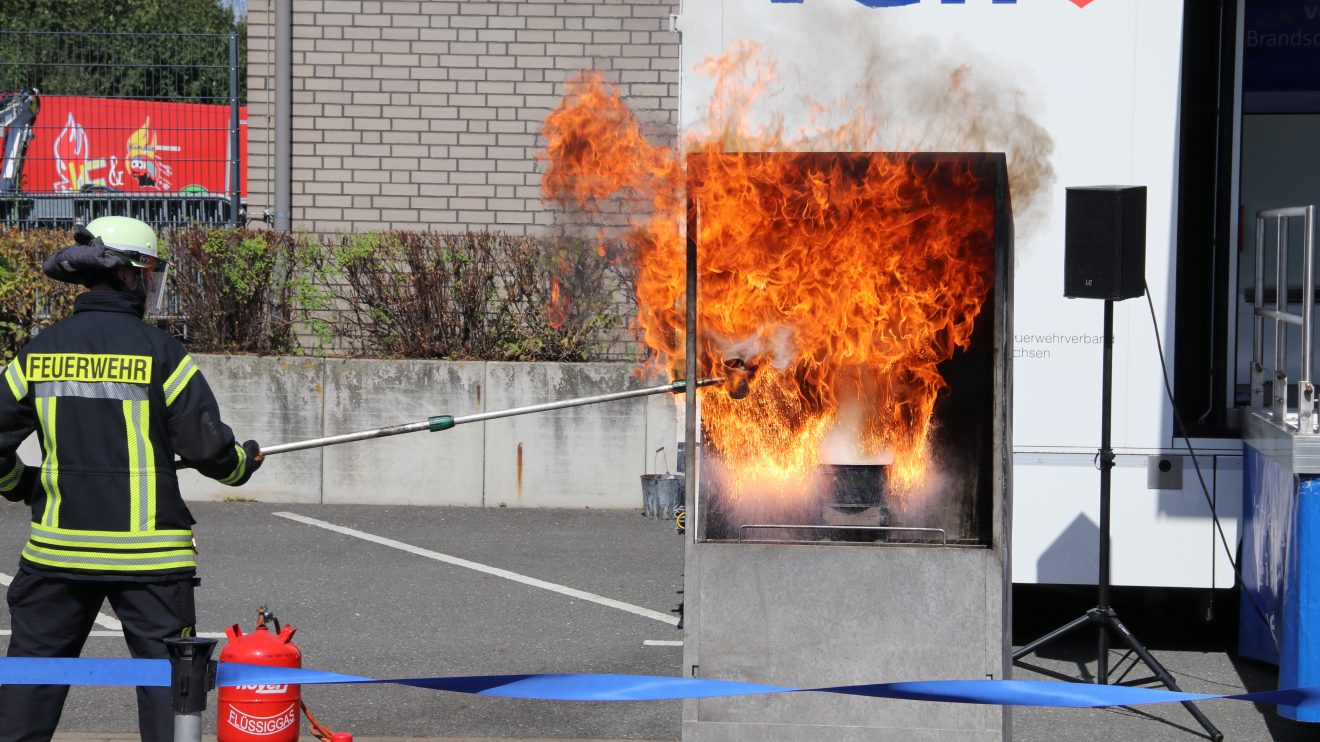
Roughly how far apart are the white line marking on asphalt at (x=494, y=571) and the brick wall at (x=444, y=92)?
3320 millimetres

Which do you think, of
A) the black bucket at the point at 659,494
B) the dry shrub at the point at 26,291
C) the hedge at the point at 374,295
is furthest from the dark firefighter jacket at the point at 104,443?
the dry shrub at the point at 26,291

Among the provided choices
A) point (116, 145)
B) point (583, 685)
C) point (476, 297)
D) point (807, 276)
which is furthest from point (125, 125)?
point (583, 685)

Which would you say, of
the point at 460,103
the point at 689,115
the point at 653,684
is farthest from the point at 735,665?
the point at 460,103

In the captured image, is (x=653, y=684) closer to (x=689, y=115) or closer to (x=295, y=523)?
(x=689, y=115)

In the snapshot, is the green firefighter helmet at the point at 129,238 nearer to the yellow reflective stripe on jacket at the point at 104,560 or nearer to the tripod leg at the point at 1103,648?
the yellow reflective stripe on jacket at the point at 104,560

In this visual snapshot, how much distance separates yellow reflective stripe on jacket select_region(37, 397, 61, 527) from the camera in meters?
4.55

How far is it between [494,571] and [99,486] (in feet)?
15.5

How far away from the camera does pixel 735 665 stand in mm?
4844

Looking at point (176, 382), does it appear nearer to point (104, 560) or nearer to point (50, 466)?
point (50, 466)

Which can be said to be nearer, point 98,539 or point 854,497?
point 98,539

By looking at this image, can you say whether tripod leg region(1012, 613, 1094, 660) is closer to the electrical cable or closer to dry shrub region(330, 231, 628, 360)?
the electrical cable

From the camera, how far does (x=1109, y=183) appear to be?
22.6 feet

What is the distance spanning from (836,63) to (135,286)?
10.5ft

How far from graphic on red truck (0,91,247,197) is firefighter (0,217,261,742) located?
8.33m
